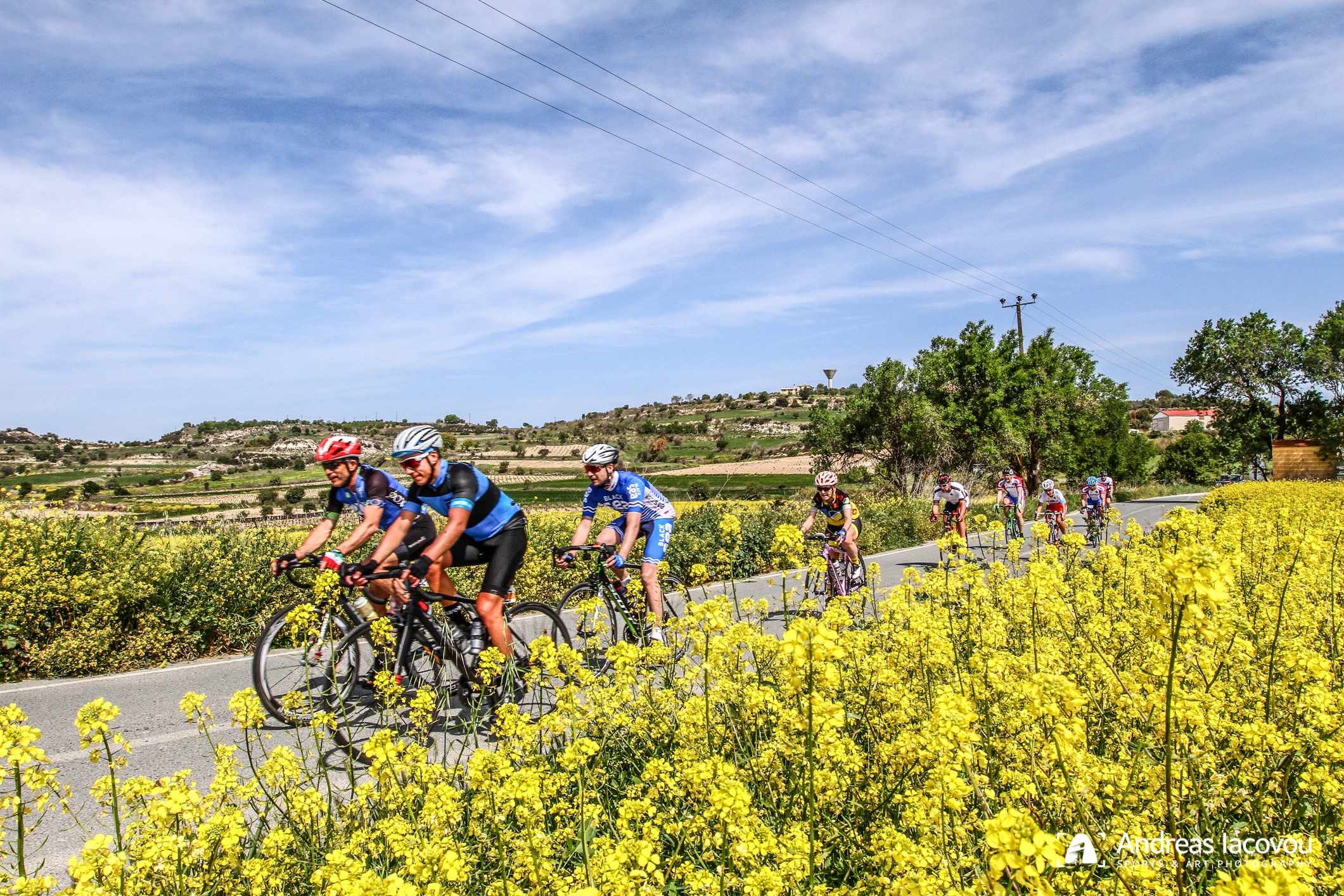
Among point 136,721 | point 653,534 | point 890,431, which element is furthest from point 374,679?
point 890,431

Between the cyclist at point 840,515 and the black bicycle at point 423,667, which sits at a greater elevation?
the cyclist at point 840,515

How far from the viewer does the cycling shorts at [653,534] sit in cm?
750

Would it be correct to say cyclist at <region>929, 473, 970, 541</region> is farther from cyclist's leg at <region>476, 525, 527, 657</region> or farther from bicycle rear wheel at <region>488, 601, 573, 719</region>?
cyclist's leg at <region>476, 525, 527, 657</region>

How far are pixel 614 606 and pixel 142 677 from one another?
192 inches

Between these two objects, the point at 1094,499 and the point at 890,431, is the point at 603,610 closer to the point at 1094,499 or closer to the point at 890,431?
the point at 1094,499

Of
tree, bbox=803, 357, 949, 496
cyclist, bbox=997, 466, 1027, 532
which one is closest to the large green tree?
tree, bbox=803, 357, 949, 496

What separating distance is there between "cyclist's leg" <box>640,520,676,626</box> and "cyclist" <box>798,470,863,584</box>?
1.95m

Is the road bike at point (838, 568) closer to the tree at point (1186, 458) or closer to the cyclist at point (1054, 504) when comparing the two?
the cyclist at point (1054, 504)

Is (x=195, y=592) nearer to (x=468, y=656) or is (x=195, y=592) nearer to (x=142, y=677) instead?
(x=142, y=677)

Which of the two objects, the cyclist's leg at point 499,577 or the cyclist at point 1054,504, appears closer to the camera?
the cyclist's leg at point 499,577

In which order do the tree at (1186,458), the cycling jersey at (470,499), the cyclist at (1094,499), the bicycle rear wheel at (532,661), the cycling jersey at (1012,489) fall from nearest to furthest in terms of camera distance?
the bicycle rear wheel at (532,661) → the cycling jersey at (470,499) → the cyclist at (1094,499) → the cycling jersey at (1012,489) → the tree at (1186,458)

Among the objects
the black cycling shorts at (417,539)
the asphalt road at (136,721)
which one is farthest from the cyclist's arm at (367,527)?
the asphalt road at (136,721)

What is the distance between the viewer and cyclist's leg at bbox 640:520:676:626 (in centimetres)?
713

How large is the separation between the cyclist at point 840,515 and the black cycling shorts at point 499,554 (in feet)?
12.2
